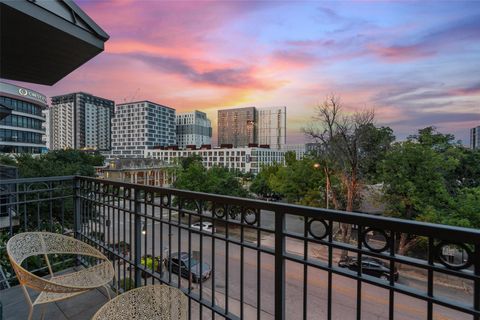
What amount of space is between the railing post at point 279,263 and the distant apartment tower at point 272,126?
243 feet

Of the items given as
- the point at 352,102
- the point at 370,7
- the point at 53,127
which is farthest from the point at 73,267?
the point at 53,127

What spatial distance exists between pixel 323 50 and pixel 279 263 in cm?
1427

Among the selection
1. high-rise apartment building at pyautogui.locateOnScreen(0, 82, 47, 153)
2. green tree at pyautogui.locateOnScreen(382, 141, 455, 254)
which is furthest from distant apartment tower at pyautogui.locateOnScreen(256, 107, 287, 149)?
green tree at pyautogui.locateOnScreen(382, 141, 455, 254)

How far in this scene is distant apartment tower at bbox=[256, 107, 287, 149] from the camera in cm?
7494

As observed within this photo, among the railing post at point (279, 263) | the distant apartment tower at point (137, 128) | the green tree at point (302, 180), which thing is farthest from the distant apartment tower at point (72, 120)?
the railing post at point (279, 263)

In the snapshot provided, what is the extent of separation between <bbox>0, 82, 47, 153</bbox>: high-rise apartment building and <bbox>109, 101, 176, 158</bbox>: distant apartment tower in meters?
35.6

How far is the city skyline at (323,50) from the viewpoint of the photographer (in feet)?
20.2

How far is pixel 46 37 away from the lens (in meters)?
2.01

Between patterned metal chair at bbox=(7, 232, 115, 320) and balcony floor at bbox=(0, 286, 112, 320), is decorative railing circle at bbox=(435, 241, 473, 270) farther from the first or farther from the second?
balcony floor at bbox=(0, 286, 112, 320)

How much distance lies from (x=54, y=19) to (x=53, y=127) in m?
104

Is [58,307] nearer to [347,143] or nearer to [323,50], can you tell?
[347,143]

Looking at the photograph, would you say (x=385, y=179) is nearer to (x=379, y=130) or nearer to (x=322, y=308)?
(x=379, y=130)

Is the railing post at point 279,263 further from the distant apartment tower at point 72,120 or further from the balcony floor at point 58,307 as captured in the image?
the distant apartment tower at point 72,120

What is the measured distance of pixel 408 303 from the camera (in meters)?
9.45
